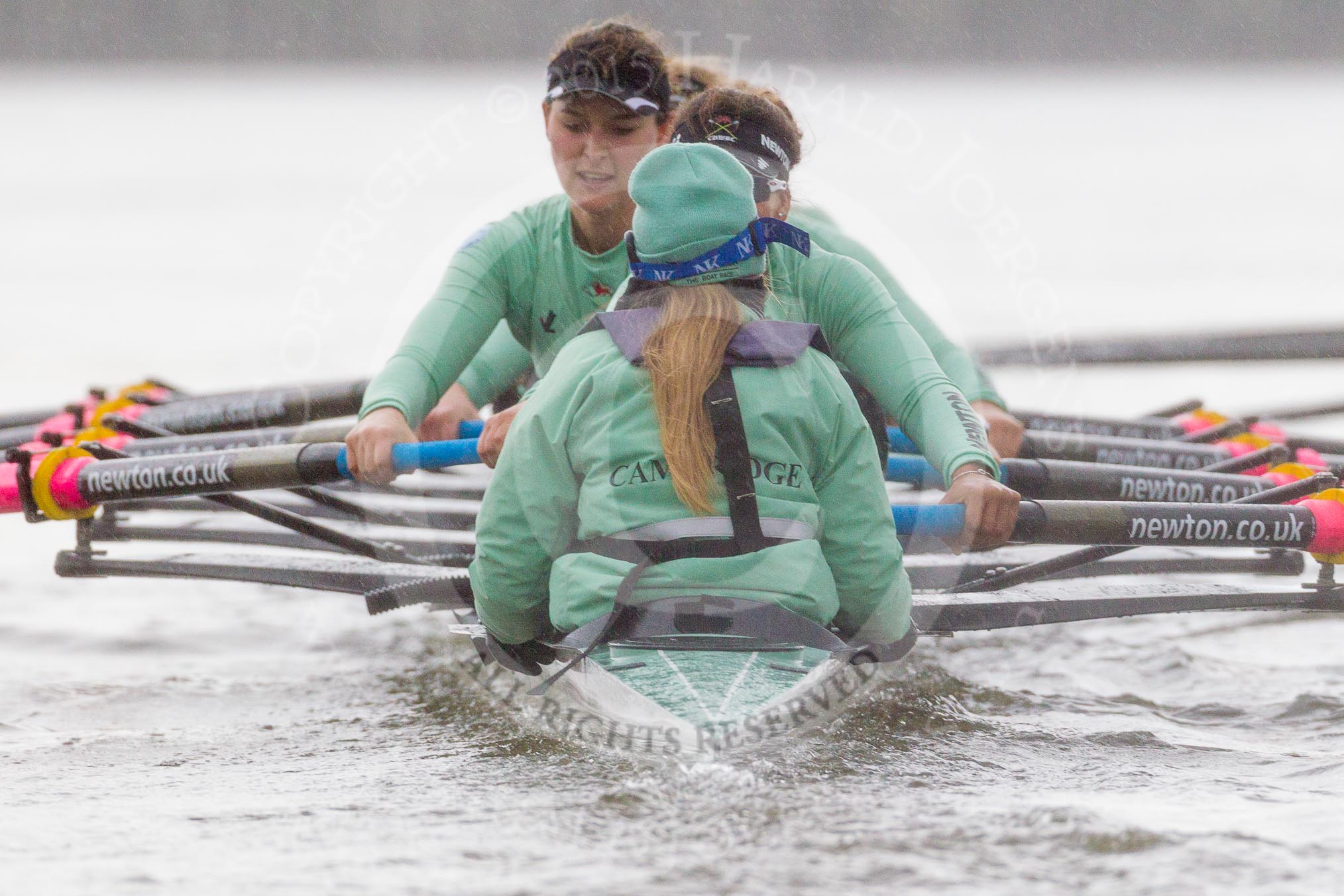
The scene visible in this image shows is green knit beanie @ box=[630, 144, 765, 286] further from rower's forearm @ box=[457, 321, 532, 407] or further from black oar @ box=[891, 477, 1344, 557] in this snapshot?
rower's forearm @ box=[457, 321, 532, 407]

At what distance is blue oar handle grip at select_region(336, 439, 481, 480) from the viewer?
4340mm

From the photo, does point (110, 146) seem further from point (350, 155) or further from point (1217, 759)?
point (1217, 759)

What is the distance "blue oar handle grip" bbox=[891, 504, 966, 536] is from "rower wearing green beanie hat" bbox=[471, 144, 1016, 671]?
1.02ft

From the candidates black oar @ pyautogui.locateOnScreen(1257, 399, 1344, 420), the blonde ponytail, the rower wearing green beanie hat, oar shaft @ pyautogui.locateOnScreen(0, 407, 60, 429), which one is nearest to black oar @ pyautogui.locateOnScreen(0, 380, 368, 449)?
oar shaft @ pyautogui.locateOnScreen(0, 407, 60, 429)

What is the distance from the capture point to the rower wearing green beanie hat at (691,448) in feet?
10.5

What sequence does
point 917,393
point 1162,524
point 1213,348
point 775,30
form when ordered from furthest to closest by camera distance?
point 775,30
point 1213,348
point 1162,524
point 917,393

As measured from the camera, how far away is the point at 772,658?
330cm

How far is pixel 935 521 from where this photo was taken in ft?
12.3

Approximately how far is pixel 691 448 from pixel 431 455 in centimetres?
137

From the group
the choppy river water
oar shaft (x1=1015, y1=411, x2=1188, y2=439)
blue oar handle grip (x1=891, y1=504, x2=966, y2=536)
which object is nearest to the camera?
the choppy river water

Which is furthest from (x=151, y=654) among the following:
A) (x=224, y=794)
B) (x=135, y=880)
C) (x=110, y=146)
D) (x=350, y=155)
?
(x=110, y=146)

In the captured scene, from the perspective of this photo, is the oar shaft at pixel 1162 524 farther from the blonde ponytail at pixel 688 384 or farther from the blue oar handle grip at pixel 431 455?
the blue oar handle grip at pixel 431 455

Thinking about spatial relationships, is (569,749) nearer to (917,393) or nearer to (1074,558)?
(917,393)

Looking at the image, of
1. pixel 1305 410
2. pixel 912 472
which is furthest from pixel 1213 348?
pixel 912 472
